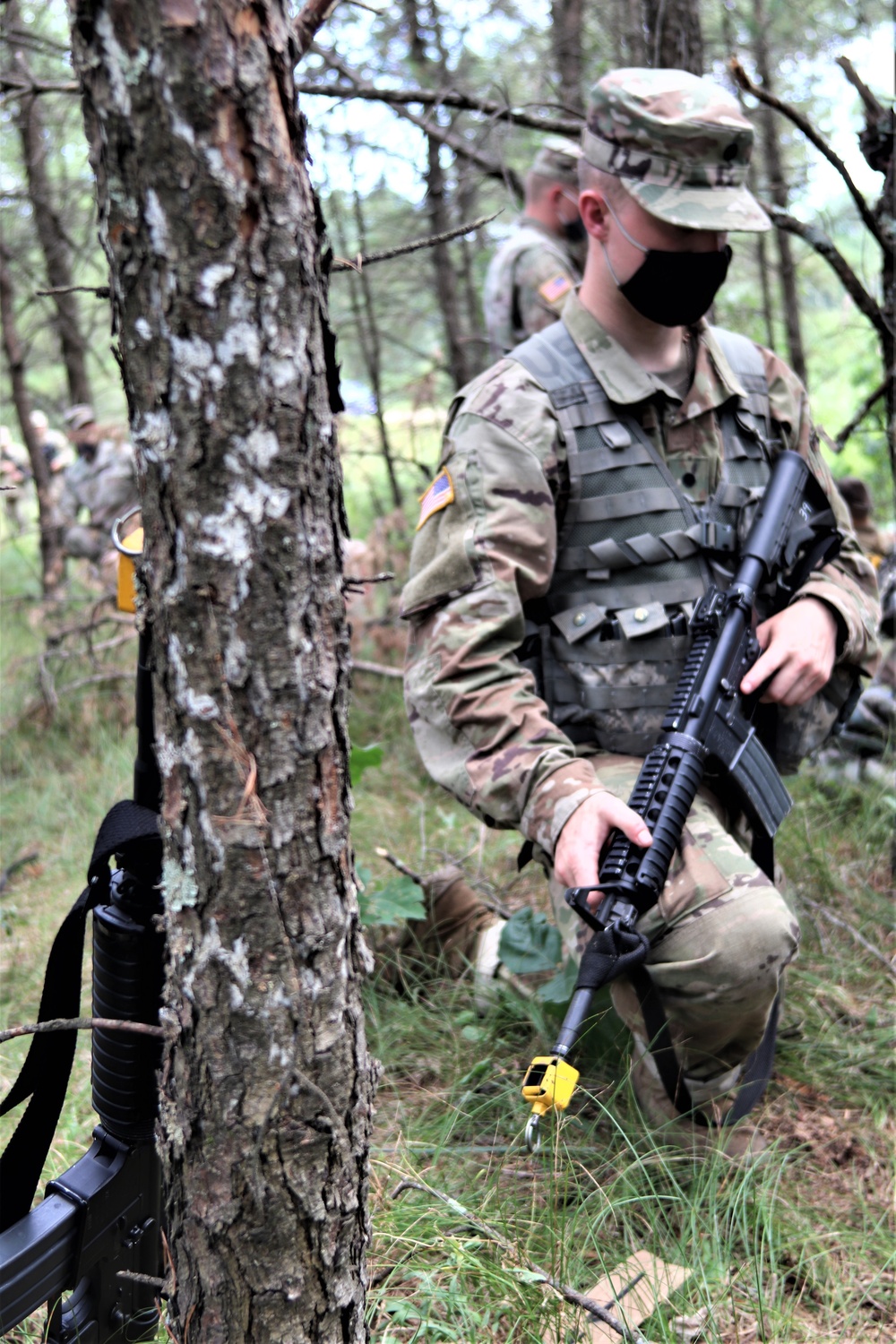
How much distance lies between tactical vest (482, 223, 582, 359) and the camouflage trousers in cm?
334

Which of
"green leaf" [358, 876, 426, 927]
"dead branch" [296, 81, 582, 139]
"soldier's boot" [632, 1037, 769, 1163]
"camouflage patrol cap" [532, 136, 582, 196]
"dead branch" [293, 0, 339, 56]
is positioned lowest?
"soldier's boot" [632, 1037, 769, 1163]

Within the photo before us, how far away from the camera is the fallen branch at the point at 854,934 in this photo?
8.66 ft

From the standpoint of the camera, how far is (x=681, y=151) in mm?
2291

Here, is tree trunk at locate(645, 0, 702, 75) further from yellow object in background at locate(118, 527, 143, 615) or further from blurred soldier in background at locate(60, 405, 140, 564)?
blurred soldier in background at locate(60, 405, 140, 564)

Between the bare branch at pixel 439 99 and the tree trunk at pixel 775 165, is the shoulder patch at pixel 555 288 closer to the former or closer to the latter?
the bare branch at pixel 439 99

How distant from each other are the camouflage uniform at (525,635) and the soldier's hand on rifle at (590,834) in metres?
0.03

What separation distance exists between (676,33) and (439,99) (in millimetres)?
950

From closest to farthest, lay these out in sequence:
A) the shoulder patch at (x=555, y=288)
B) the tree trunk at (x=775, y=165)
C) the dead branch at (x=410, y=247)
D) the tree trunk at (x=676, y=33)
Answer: the dead branch at (x=410, y=247)
the tree trunk at (x=676, y=33)
the shoulder patch at (x=555, y=288)
the tree trunk at (x=775, y=165)

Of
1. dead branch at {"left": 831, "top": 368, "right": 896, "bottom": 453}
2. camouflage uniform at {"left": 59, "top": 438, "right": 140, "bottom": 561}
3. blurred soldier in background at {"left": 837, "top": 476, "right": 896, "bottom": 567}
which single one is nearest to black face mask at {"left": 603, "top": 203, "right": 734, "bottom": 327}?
dead branch at {"left": 831, "top": 368, "right": 896, "bottom": 453}

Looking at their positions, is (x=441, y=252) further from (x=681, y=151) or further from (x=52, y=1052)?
(x=52, y=1052)

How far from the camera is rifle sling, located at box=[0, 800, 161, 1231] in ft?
4.34

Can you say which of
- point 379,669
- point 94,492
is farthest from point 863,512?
point 94,492

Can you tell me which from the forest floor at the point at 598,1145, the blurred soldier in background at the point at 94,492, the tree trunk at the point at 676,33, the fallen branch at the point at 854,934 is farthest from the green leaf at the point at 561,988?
the blurred soldier in background at the point at 94,492

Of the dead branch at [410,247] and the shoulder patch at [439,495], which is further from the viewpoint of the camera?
the shoulder patch at [439,495]
